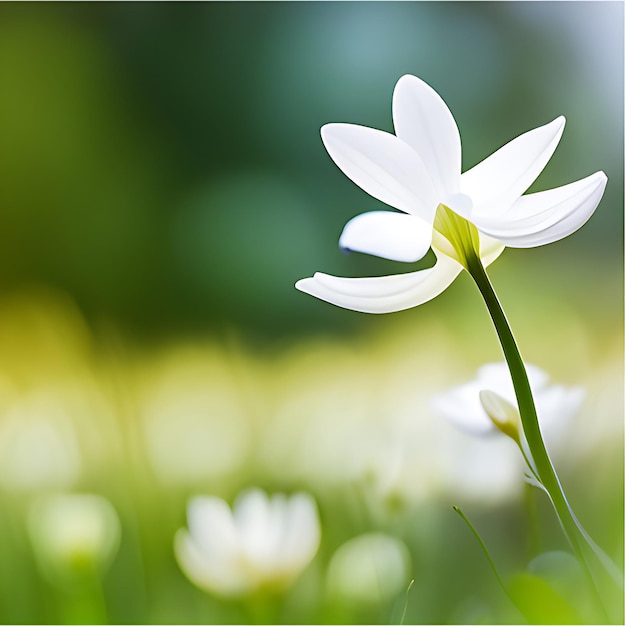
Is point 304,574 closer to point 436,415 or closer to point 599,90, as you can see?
point 436,415

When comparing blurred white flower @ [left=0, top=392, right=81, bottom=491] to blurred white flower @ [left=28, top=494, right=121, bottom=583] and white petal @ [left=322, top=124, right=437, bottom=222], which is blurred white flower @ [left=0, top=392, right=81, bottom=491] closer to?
blurred white flower @ [left=28, top=494, right=121, bottom=583]

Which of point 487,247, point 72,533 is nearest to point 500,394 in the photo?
point 487,247

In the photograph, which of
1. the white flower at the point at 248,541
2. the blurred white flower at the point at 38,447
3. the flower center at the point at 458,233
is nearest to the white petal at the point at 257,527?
the white flower at the point at 248,541

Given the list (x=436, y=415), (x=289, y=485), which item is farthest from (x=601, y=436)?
(x=289, y=485)

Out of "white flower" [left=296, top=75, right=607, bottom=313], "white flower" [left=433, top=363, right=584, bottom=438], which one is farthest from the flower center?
"white flower" [left=433, top=363, right=584, bottom=438]

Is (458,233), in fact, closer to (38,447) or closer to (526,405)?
(526,405)
